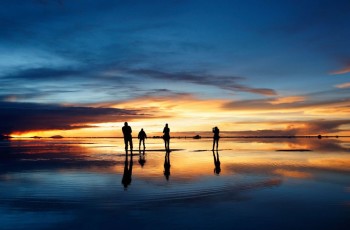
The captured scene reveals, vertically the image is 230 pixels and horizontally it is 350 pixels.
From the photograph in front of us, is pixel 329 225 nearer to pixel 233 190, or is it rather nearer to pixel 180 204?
pixel 180 204

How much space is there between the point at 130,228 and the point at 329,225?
3.99 m

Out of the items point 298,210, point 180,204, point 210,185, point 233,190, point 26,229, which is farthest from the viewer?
point 210,185

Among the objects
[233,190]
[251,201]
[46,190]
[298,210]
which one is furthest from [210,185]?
[46,190]

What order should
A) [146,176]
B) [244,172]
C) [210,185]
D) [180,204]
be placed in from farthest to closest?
[244,172], [146,176], [210,185], [180,204]

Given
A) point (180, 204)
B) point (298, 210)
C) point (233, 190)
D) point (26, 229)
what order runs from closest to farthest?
point (26, 229) < point (298, 210) < point (180, 204) < point (233, 190)

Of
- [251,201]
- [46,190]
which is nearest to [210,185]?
[251,201]

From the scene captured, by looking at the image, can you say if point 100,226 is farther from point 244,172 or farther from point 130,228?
point 244,172

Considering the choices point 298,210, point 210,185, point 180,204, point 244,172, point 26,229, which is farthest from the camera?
point 244,172

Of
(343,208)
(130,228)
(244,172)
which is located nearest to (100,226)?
(130,228)

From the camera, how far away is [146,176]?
15.3 meters

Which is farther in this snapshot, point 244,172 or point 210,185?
point 244,172

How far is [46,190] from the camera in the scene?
11664 mm

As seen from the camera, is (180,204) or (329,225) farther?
(180,204)

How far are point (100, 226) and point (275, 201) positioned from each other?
4.82m
